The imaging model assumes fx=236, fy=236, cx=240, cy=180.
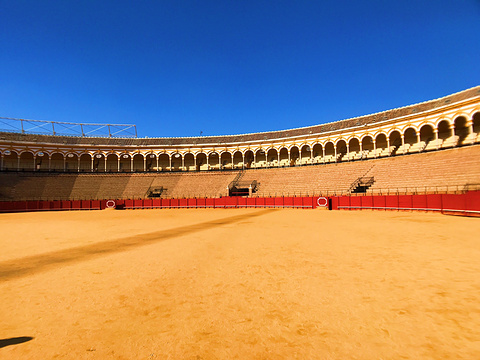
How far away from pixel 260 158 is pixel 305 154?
878cm

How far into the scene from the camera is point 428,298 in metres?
4.01

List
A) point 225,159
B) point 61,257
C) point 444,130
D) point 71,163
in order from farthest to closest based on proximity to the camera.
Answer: point 225,159, point 71,163, point 444,130, point 61,257

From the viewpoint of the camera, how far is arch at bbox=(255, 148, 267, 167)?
4612 centimetres

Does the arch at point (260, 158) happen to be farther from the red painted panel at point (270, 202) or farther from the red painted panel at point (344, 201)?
the red painted panel at point (344, 201)

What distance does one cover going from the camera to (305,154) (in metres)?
44.0

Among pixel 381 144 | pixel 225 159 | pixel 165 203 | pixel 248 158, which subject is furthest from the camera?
pixel 225 159

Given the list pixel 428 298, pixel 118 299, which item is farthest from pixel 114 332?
pixel 428 298

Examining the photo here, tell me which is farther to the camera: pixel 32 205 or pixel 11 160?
pixel 11 160

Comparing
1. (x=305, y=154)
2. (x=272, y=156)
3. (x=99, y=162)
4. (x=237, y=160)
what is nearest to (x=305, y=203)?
(x=305, y=154)

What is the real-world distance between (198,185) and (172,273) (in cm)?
3491

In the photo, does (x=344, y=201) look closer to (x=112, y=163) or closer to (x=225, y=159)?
(x=225, y=159)

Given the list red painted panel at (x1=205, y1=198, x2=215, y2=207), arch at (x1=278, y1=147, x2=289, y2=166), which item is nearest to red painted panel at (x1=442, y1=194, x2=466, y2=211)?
red painted panel at (x1=205, y1=198, x2=215, y2=207)

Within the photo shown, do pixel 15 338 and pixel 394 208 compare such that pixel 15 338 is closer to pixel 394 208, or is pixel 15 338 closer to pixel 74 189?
pixel 394 208

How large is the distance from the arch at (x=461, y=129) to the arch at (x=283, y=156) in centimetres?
2363
